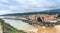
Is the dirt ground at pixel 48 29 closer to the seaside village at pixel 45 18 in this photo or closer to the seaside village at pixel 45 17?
the seaside village at pixel 45 18

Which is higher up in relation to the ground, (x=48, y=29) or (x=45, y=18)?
(x=45, y=18)

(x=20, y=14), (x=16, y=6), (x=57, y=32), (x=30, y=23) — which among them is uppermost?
(x=16, y=6)

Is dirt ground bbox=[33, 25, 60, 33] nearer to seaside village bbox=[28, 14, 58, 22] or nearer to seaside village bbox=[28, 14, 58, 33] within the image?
seaside village bbox=[28, 14, 58, 33]

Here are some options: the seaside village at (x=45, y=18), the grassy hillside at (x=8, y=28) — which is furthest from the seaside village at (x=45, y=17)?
the grassy hillside at (x=8, y=28)

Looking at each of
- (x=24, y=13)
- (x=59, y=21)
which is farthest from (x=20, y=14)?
(x=59, y=21)

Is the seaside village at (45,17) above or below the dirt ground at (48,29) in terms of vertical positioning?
above

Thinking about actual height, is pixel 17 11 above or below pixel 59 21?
above

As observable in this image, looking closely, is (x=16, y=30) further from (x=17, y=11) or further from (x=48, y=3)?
(x=48, y=3)

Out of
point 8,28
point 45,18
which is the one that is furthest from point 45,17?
point 8,28

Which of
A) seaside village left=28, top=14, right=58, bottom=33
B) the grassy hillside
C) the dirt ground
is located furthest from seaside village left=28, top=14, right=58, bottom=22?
the grassy hillside

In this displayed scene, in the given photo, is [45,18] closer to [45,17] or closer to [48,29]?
[45,17]
